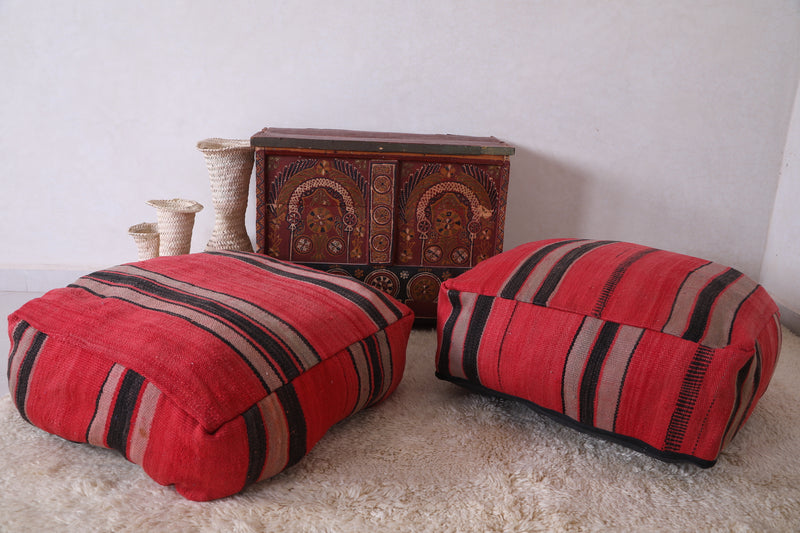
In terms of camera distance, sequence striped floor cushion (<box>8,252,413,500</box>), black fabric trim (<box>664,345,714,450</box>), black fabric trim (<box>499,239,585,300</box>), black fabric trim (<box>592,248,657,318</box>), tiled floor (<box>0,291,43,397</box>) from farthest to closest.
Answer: tiled floor (<box>0,291,43,397</box>), black fabric trim (<box>499,239,585,300</box>), black fabric trim (<box>592,248,657,318</box>), black fabric trim (<box>664,345,714,450</box>), striped floor cushion (<box>8,252,413,500</box>)

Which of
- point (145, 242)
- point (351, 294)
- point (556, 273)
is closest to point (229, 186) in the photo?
point (145, 242)

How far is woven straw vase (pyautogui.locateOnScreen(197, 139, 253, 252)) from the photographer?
2.28 m

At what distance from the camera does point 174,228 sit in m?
2.30

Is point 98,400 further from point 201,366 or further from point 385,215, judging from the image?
point 385,215

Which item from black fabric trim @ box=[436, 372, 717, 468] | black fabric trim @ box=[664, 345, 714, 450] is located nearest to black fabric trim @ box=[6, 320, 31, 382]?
black fabric trim @ box=[436, 372, 717, 468]

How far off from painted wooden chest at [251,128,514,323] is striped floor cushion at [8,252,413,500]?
63cm

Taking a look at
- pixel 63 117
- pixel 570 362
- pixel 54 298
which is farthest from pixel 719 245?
pixel 63 117

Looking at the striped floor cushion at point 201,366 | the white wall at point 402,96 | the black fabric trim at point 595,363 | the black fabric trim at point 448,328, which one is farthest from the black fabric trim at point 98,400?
the white wall at point 402,96

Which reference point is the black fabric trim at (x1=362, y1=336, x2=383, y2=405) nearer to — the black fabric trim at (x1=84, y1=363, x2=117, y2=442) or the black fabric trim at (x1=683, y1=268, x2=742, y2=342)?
the black fabric trim at (x1=84, y1=363, x2=117, y2=442)

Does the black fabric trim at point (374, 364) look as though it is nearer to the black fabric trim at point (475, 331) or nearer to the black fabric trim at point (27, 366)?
the black fabric trim at point (475, 331)

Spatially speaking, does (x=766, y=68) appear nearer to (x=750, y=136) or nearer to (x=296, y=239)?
(x=750, y=136)

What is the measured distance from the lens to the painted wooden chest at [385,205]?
221cm

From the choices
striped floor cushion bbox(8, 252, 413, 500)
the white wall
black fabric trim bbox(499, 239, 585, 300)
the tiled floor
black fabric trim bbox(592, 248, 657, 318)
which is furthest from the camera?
the white wall

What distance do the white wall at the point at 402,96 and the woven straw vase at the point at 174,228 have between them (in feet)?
1.11
